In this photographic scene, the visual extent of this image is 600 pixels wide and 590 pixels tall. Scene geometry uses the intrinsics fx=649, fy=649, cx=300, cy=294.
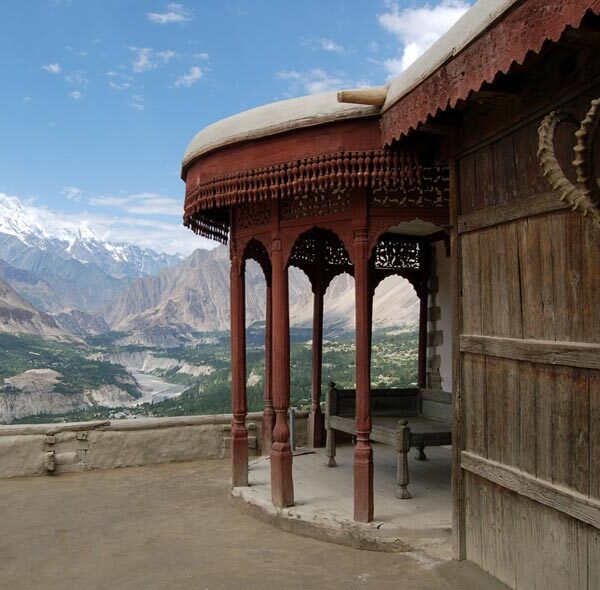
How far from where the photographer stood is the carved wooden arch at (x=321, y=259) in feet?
28.5

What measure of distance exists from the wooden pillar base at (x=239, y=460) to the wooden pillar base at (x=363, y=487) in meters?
1.71

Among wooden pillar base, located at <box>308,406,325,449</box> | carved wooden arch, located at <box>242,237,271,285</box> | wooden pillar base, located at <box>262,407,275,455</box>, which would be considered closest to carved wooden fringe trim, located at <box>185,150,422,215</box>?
carved wooden arch, located at <box>242,237,271,285</box>

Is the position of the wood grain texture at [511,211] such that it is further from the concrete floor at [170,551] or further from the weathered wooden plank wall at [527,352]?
the concrete floor at [170,551]

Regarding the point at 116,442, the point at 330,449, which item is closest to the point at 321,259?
the point at 330,449

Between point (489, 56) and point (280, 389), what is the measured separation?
3.45 m

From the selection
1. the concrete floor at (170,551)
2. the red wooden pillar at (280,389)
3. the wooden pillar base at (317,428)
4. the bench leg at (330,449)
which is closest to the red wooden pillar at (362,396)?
the concrete floor at (170,551)

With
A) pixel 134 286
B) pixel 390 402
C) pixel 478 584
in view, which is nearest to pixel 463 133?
pixel 478 584

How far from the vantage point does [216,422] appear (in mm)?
8945

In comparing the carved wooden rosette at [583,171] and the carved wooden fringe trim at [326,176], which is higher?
the carved wooden fringe trim at [326,176]

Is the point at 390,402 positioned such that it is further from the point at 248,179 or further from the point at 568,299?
the point at 568,299

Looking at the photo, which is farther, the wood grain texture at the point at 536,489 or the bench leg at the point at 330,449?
the bench leg at the point at 330,449

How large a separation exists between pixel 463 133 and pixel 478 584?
304cm

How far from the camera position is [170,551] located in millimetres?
5129

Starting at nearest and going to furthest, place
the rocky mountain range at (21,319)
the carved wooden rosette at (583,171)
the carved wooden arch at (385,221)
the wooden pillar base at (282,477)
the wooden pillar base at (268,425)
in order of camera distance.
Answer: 1. the carved wooden rosette at (583,171)
2. the carved wooden arch at (385,221)
3. the wooden pillar base at (282,477)
4. the wooden pillar base at (268,425)
5. the rocky mountain range at (21,319)
